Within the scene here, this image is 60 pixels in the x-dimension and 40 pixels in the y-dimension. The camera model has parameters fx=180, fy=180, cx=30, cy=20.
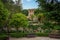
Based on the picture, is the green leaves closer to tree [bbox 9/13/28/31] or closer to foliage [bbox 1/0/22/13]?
tree [bbox 9/13/28/31]

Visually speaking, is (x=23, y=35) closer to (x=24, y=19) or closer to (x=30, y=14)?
(x=24, y=19)

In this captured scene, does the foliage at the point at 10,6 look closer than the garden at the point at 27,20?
No

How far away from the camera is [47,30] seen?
57.4 feet

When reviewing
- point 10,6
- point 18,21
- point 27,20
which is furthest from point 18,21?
point 10,6

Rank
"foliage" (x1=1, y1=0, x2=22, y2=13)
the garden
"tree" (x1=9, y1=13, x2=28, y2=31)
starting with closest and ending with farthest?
the garden, "foliage" (x1=1, y1=0, x2=22, y2=13), "tree" (x1=9, y1=13, x2=28, y2=31)

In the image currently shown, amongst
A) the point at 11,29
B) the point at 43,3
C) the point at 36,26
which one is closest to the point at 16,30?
the point at 11,29

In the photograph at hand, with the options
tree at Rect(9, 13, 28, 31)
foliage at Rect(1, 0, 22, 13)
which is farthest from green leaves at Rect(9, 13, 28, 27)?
foliage at Rect(1, 0, 22, 13)

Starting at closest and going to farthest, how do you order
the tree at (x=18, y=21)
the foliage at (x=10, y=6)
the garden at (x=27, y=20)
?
the garden at (x=27, y=20), the foliage at (x=10, y=6), the tree at (x=18, y=21)

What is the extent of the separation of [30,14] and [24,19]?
783 cm

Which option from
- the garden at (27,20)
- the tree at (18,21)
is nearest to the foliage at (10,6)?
the garden at (27,20)

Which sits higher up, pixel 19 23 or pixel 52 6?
pixel 52 6

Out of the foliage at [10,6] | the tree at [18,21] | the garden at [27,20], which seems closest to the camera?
the garden at [27,20]

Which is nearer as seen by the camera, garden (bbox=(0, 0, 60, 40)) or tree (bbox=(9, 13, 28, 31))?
garden (bbox=(0, 0, 60, 40))

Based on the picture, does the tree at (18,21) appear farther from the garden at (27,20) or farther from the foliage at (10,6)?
the foliage at (10,6)
